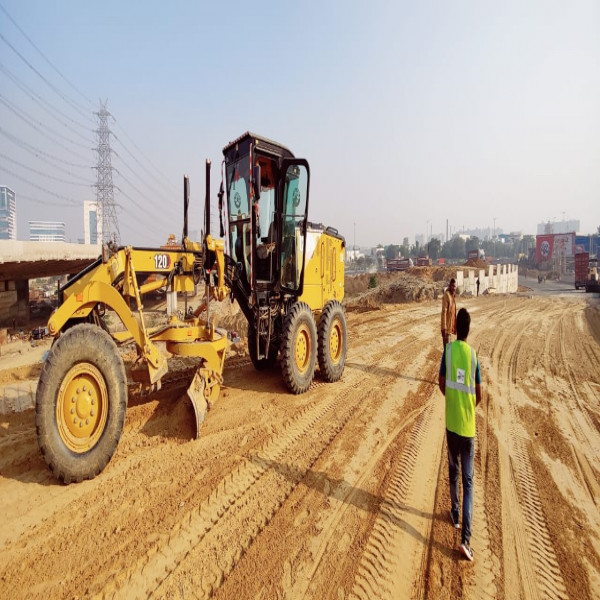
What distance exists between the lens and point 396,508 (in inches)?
123

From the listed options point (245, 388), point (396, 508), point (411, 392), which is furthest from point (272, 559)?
point (411, 392)

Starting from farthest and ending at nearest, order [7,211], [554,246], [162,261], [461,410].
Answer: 1. [7,211]
2. [554,246]
3. [162,261]
4. [461,410]

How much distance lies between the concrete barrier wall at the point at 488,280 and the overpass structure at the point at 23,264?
22.7 metres

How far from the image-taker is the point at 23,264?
50.0ft

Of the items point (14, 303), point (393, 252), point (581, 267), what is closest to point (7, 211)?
point (393, 252)

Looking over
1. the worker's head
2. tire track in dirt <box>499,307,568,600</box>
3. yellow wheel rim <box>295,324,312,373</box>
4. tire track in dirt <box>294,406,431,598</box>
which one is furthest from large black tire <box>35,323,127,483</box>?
tire track in dirt <box>499,307,568,600</box>

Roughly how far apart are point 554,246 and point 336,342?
79919 mm

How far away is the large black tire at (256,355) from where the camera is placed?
19.1 ft

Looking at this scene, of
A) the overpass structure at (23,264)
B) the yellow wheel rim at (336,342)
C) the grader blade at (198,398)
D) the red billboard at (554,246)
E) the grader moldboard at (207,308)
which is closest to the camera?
the grader moldboard at (207,308)

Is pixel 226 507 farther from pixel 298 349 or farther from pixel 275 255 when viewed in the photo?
pixel 275 255

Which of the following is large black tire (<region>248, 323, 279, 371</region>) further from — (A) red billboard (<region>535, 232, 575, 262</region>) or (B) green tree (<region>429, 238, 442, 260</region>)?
(B) green tree (<region>429, 238, 442, 260</region>)

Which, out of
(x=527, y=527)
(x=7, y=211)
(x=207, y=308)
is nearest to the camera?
(x=527, y=527)

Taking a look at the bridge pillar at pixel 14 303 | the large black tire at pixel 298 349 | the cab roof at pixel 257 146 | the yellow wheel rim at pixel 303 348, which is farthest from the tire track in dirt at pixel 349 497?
the bridge pillar at pixel 14 303

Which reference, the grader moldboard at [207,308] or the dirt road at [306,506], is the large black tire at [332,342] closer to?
the grader moldboard at [207,308]
